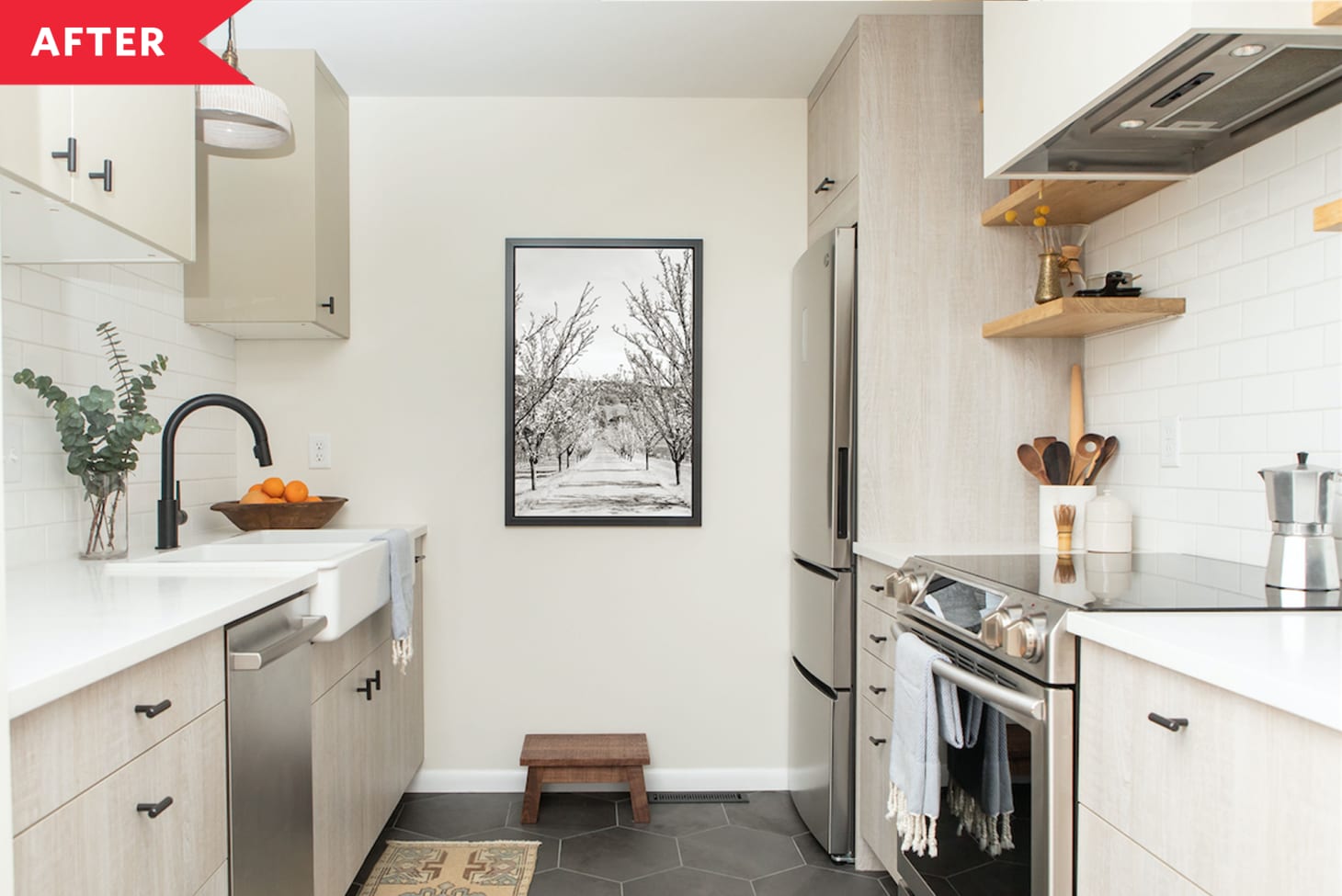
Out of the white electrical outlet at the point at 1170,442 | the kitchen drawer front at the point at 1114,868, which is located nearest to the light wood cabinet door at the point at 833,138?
the white electrical outlet at the point at 1170,442

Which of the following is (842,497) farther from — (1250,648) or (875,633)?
(1250,648)

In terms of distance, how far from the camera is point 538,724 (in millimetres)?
2957

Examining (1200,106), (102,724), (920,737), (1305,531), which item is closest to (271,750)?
(102,724)

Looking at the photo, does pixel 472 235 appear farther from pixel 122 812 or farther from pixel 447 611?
pixel 122 812

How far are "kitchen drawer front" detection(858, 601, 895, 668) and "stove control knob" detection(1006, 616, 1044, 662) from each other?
62cm

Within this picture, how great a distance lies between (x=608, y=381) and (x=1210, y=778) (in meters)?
2.21

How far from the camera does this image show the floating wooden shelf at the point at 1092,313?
6.63 ft

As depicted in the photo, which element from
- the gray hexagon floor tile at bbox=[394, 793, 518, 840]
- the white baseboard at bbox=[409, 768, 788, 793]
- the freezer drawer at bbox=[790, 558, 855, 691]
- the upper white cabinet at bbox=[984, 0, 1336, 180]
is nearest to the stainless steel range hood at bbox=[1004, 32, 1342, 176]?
the upper white cabinet at bbox=[984, 0, 1336, 180]

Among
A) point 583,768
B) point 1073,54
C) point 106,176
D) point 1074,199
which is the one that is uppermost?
point 1073,54

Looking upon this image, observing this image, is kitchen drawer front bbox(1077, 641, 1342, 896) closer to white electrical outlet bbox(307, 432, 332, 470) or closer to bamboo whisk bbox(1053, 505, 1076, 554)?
bamboo whisk bbox(1053, 505, 1076, 554)

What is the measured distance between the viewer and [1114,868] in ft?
4.17

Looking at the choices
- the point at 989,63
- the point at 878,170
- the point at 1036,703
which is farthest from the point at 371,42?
the point at 1036,703

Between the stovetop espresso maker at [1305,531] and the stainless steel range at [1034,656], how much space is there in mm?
33

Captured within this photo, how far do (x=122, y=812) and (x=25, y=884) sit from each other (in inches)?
7.8
